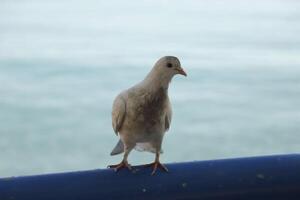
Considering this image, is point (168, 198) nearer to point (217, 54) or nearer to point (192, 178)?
point (192, 178)

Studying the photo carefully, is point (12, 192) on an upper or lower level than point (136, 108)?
lower

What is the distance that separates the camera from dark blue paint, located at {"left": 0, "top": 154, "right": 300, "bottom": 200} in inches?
43.5

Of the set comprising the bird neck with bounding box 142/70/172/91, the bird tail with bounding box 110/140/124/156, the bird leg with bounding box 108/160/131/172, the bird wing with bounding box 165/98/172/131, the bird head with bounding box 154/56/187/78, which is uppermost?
the bird head with bounding box 154/56/187/78

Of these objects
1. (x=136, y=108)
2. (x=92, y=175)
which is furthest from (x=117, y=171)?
(x=136, y=108)

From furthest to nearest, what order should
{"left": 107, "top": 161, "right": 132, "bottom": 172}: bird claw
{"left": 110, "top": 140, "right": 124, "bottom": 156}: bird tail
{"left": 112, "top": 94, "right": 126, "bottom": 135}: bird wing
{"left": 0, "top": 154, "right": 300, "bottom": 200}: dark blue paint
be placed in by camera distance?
{"left": 110, "top": 140, "right": 124, "bottom": 156}: bird tail
{"left": 112, "top": 94, "right": 126, "bottom": 135}: bird wing
{"left": 107, "top": 161, "right": 132, "bottom": 172}: bird claw
{"left": 0, "top": 154, "right": 300, "bottom": 200}: dark blue paint

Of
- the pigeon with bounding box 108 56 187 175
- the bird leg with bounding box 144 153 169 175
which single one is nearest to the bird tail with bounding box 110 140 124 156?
the pigeon with bounding box 108 56 187 175

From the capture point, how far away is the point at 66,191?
1.11 metres

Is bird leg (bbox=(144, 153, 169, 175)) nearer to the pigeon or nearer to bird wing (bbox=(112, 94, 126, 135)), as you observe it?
the pigeon

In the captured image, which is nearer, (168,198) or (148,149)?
(168,198)

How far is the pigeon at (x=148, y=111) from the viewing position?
126cm

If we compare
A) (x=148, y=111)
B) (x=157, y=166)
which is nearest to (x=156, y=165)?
(x=157, y=166)

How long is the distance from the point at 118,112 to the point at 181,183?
10.0 inches

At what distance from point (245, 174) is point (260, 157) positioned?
60mm

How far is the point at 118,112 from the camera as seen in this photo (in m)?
1.34
